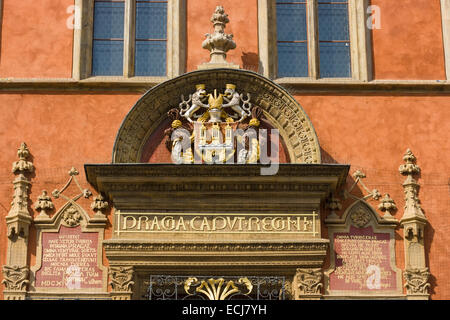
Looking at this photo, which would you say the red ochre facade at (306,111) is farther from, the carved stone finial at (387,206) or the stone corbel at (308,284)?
the stone corbel at (308,284)

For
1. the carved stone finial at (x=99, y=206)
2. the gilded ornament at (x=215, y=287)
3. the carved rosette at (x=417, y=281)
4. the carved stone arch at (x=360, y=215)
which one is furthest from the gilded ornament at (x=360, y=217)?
the carved stone finial at (x=99, y=206)

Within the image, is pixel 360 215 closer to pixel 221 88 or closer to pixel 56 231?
pixel 221 88

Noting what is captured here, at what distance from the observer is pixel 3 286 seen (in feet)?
54.7

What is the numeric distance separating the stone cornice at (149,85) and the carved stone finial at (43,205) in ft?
5.59

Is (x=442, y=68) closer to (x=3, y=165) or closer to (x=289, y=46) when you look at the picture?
(x=289, y=46)

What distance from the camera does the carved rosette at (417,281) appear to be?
656 inches

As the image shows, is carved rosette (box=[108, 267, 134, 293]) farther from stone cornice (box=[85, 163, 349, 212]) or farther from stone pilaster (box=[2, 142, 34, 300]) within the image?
stone pilaster (box=[2, 142, 34, 300])

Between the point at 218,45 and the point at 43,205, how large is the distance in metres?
3.53

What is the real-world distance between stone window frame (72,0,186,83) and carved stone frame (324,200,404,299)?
11.0 ft

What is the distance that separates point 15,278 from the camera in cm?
1661

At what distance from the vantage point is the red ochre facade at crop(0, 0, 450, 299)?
1727 centimetres

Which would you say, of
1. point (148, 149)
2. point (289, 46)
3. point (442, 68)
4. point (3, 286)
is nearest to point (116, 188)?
point (148, 149)

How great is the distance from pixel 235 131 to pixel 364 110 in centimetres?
202
